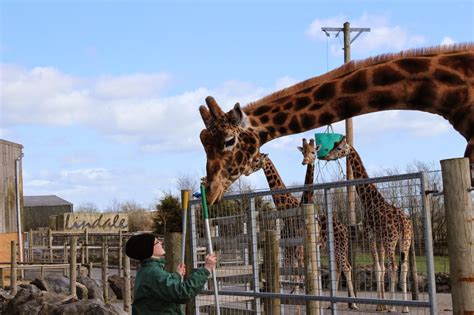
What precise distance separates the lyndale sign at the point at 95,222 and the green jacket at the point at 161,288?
37.8m

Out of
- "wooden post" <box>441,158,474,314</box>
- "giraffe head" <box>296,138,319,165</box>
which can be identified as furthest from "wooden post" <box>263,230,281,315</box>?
"giraffe head" <box>296,138,319,165</box>

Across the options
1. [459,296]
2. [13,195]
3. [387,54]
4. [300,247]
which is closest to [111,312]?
[300,247]

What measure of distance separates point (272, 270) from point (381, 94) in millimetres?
2326

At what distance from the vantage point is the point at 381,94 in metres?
6.85

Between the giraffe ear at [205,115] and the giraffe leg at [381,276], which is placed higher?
the giraffe ear at [205,115]

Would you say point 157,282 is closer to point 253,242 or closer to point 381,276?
point 253,242

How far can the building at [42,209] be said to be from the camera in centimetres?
7294

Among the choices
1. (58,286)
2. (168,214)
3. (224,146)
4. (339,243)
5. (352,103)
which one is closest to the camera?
(224,146)

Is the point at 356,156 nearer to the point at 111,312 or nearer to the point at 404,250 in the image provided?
the point at 111,312

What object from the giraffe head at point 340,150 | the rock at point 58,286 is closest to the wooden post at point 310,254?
the giraffe head at point 340,150

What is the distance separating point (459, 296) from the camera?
508cm

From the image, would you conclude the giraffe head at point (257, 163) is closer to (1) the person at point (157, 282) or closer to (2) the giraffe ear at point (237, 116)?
(2) the giraffe ear at point (237, 116)

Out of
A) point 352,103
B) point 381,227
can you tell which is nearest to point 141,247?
→ point 381,227

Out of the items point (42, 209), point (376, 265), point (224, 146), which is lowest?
point (376, 265)
